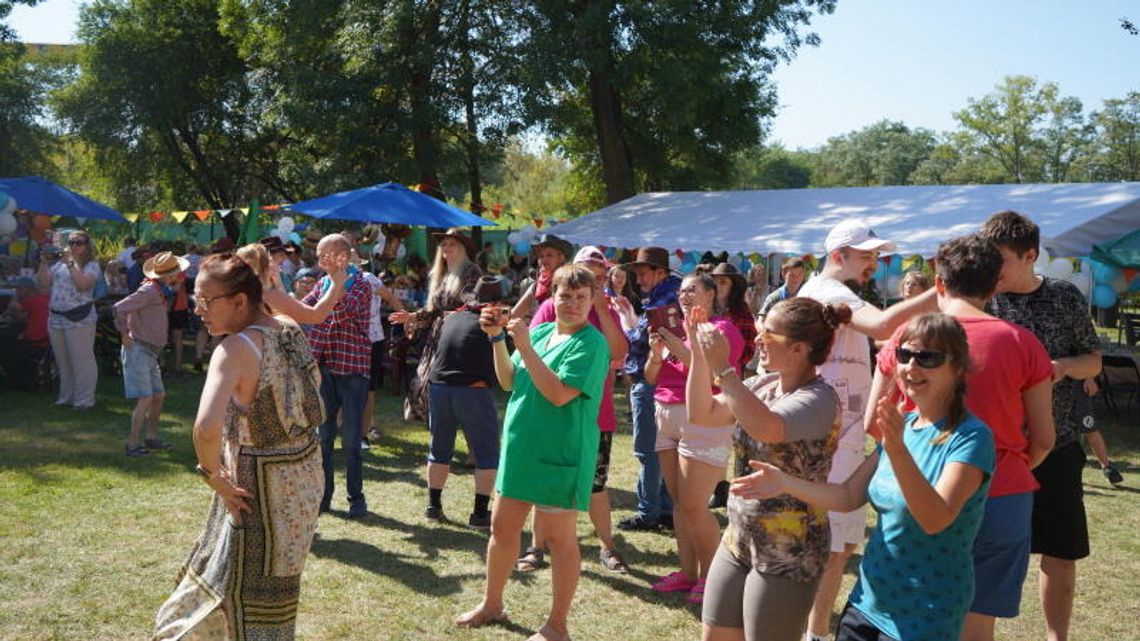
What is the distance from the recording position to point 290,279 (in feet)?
41.1

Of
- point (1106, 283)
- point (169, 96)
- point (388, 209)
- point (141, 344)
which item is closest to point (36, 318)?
point (141, 344)

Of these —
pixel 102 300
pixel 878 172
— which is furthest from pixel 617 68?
pixel 878 172

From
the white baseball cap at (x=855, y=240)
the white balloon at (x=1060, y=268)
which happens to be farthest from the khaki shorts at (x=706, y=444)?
the white balloon at (x=1060, y=268)

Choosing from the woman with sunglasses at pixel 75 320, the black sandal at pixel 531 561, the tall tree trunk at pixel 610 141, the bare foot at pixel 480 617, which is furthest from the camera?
the tall tree trunk at pixel 610 141

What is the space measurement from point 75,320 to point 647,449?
6.78 meters

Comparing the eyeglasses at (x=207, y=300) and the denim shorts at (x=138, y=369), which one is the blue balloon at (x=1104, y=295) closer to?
the denim shorts at (x=138, y=369)

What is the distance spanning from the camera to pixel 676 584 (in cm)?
538

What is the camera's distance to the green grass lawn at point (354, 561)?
4832 millimetres

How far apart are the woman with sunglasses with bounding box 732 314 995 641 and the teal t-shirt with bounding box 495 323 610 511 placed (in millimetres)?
1668

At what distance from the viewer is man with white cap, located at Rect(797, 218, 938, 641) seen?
3949mm

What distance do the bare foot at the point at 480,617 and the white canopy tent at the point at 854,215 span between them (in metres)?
8.37

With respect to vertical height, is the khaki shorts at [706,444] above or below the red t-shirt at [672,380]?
below

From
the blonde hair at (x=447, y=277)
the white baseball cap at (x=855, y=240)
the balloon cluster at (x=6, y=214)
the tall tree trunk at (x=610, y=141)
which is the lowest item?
the blonde hair at (x=447, y=277)

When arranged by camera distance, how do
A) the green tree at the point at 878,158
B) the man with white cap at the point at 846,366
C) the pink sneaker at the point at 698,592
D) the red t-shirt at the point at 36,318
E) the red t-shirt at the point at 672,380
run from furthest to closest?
the green tree at the point at 878,158 → the red t-shirt at the point at 36,318 → the red t-shirt at the point at 672,380 → the pink sneaker at the point at 698,592 → the man with white cap at the point at 846,366
